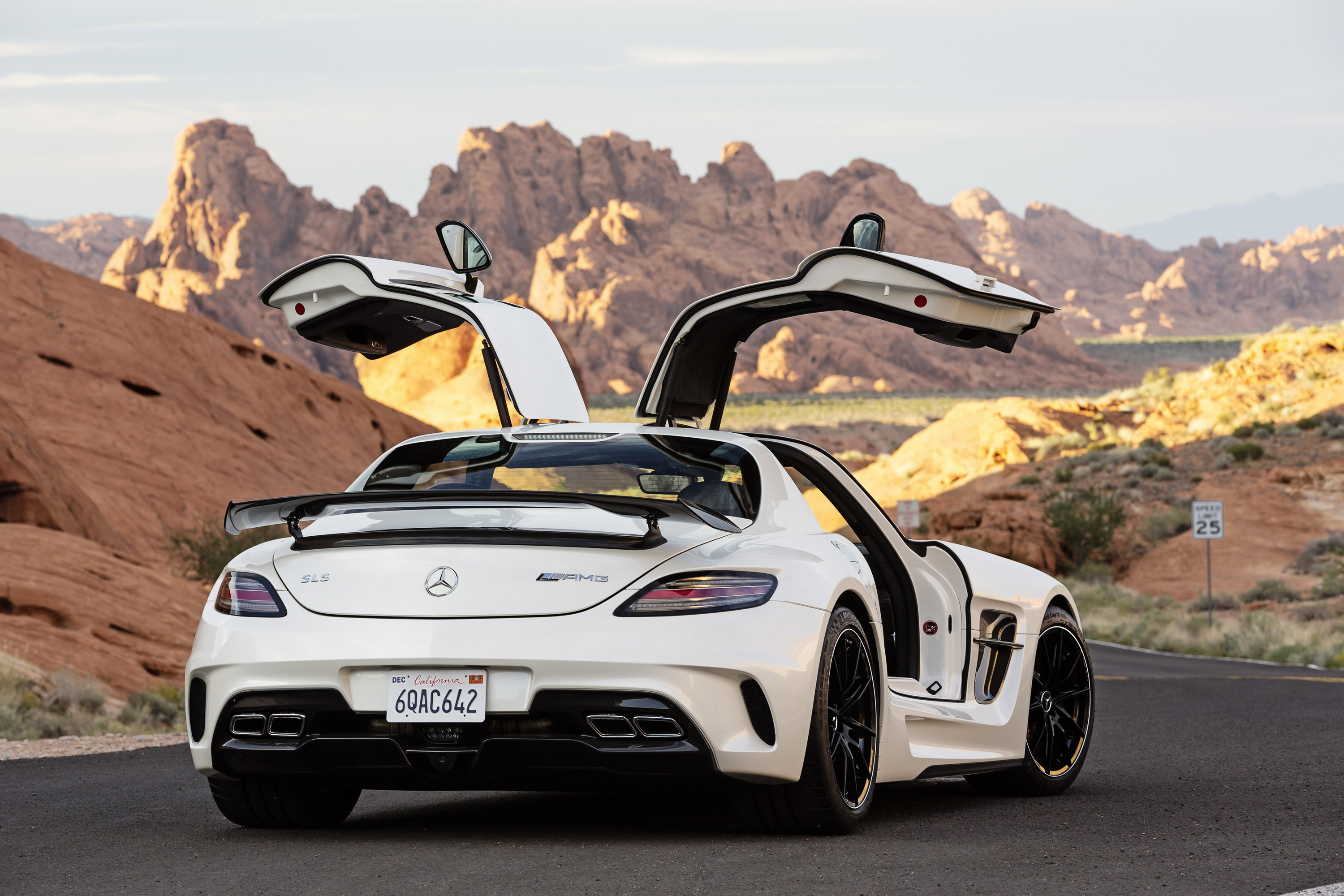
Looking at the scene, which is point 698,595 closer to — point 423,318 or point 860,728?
point 860,728

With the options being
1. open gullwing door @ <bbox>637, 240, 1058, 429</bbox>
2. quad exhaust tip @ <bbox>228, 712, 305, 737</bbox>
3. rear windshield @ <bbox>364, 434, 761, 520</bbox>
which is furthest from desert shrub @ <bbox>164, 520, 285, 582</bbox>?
quad exhaust tip @ <bbox>228, 712, 305, 737</bbox>

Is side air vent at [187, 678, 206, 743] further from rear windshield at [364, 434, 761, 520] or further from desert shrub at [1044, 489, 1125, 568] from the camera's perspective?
desert shrub at [1044, 489, 1125, 568]

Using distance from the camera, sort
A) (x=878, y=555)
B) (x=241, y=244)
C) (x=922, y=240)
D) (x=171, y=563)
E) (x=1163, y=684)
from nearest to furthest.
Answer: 1. (x=878, y=555)
2. (x=1163, y=684)
3. (x=171, y=563)
4. (x=241, y=244)
5. (x=922, y=240)

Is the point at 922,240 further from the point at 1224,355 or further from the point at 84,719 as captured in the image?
the point at 84,719

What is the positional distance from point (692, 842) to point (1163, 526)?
41.4 meters

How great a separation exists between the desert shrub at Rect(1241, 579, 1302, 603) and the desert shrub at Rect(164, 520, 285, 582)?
21059mm

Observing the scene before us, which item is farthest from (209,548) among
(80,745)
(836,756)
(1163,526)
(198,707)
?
(1163,526)

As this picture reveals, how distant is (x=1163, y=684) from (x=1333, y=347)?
2130 inches

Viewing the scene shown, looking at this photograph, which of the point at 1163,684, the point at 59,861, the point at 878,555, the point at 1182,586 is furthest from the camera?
the point at 1182,586

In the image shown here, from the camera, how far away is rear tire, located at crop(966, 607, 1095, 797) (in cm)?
747

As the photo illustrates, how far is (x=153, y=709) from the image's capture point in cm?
1380

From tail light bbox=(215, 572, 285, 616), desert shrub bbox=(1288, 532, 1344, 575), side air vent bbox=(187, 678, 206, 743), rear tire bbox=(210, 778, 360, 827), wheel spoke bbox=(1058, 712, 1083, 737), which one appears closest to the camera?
tail light bbox=(215, 572, 285, 616)

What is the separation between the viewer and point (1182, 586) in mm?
39438

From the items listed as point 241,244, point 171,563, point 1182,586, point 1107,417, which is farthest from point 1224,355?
point 171,563
